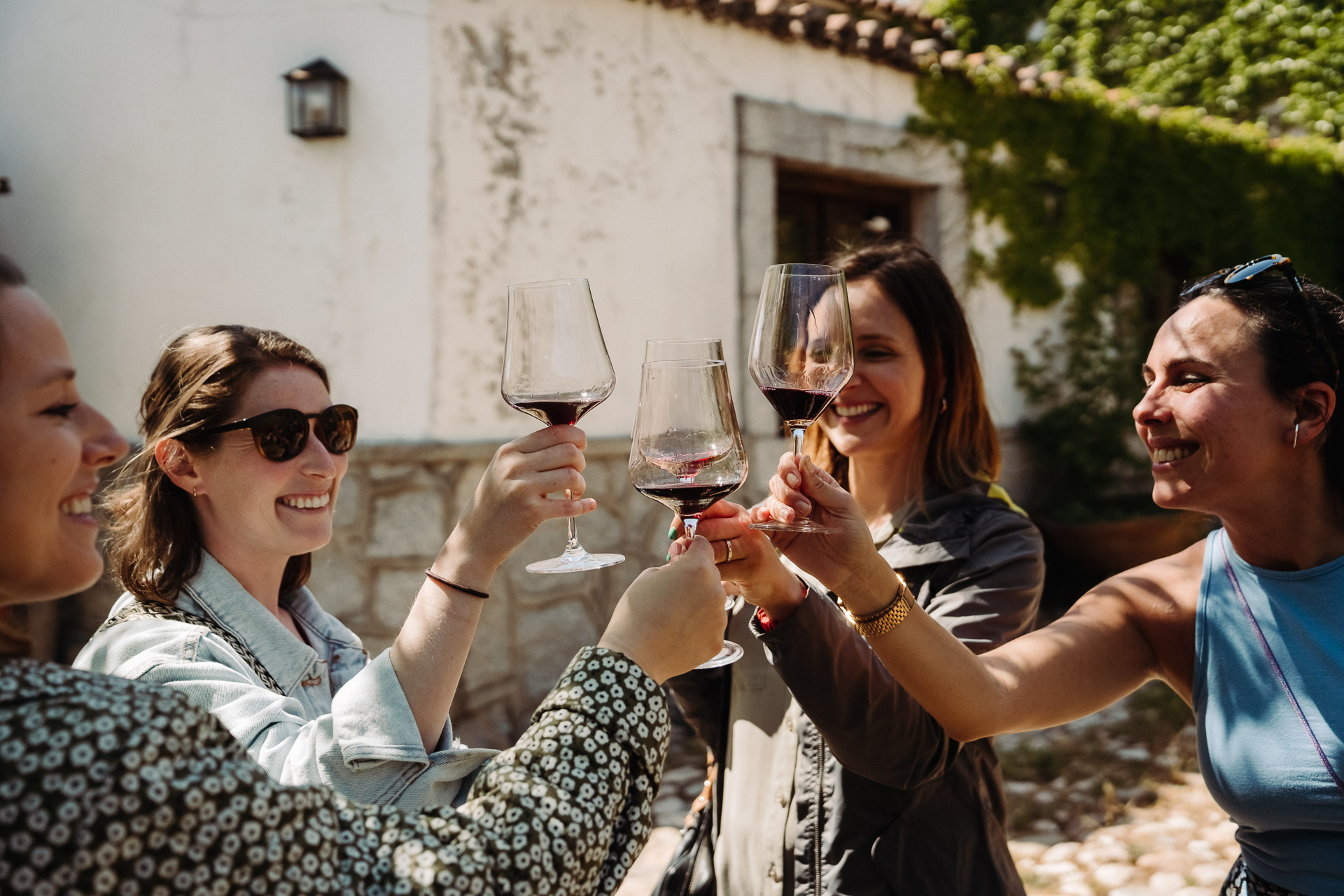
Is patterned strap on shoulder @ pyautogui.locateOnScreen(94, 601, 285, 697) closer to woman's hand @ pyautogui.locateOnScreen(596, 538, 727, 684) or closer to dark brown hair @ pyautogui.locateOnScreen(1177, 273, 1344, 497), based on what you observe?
woman's hand @ pyautogui.locateOnScreen(596, 538, 727, 684)

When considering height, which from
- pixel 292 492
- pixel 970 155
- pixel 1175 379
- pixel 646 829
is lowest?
pixel 646 829

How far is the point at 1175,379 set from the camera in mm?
1910

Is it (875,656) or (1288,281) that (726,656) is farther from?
(1288,281)

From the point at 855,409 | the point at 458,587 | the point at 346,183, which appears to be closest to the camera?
the point at 458,587

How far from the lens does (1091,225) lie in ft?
30.6

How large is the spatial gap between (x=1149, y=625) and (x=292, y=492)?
5.62 feet

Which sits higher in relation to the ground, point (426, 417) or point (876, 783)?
point (426, 417)

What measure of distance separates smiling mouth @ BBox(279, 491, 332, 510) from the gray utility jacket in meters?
0.86

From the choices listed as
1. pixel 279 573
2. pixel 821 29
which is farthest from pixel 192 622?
pixel 821 29

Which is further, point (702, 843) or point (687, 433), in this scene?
point (702, 843)

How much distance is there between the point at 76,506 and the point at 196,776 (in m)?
0.39

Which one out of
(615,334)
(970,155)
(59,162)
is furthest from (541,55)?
(970,155)

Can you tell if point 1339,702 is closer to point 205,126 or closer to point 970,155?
point 205,126

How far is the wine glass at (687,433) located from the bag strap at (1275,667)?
1.00m
